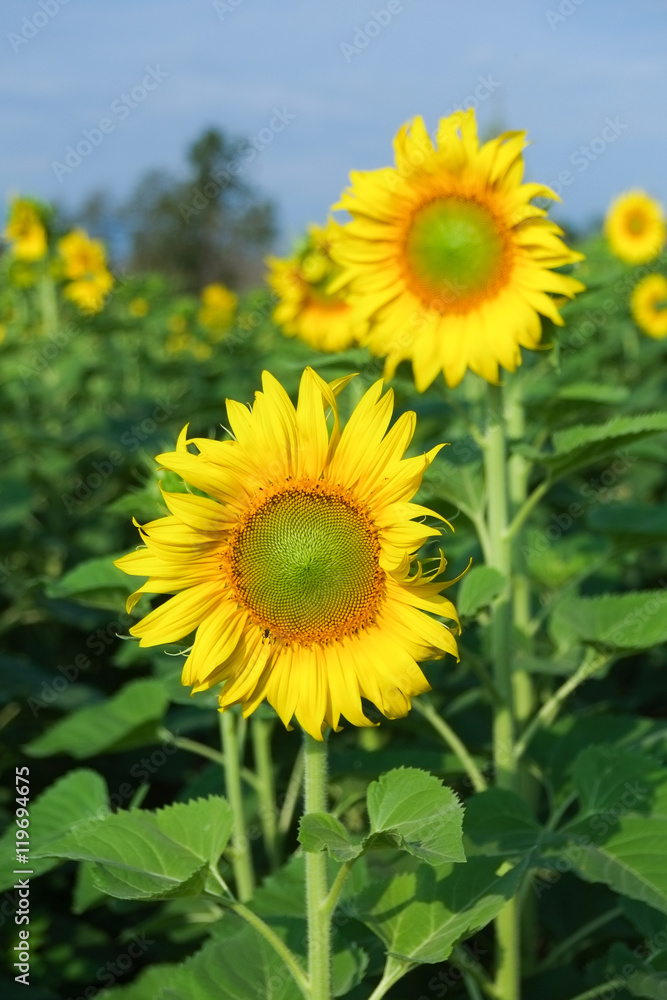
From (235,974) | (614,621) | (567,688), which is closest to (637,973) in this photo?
(567,688)

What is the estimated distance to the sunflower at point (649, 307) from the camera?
7781 mm

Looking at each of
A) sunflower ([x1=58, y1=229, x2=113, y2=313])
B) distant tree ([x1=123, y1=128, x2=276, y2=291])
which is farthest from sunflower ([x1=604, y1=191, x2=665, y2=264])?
distant tree ([x1=123, y1=128, x2=276, y2=291])

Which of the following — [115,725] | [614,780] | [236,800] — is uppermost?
[115,725]

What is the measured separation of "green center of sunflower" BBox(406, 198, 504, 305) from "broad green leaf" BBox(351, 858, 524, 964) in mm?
1211

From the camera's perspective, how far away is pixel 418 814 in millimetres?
1405

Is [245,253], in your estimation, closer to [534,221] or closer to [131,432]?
[131,432]

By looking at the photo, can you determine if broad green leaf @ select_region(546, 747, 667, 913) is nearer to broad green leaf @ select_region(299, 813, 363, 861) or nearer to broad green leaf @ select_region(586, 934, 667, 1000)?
broad green leaf @ select_region(586, 934, 667, 1000)

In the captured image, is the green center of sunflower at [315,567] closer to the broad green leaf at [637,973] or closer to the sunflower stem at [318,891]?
the sunflower stem at [318,891]

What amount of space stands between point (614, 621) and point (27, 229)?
4896mm


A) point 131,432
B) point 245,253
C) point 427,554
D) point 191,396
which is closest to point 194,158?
point 245,253

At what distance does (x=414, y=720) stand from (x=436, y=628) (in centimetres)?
106

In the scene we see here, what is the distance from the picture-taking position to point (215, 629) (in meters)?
1.42

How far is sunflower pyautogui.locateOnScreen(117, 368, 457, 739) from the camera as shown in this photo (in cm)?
140

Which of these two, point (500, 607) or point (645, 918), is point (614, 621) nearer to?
point (500, 607)
